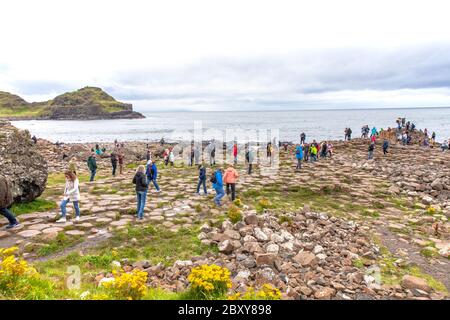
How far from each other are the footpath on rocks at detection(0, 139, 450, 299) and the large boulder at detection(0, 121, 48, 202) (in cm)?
83

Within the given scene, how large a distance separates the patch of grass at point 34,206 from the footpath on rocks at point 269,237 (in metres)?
0.09

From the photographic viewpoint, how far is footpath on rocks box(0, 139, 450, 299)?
7191 millimetres

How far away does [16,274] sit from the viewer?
16.1 feet

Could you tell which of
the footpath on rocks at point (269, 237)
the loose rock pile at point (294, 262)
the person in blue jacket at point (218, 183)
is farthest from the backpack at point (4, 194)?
the person in blue jacket at point (218, 183)

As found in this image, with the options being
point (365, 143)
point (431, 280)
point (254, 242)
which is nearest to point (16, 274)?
point (254, 242)

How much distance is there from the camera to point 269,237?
30.7 ft

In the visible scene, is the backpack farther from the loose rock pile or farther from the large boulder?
the loose rock pile

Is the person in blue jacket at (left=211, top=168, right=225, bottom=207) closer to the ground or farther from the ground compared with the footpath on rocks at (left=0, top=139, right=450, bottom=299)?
farther from the ground

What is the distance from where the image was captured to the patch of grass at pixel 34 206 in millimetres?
10930

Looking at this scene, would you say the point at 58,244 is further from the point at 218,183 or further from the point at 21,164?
the point at 218,183

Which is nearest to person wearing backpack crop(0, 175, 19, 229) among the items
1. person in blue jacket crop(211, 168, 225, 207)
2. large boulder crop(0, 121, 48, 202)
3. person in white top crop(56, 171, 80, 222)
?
person in white top crop(56, 171, 80, 222)

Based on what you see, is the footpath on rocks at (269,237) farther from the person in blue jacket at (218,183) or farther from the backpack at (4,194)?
the backpack at (4,194)

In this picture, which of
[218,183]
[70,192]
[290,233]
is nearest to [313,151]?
[218,183]
